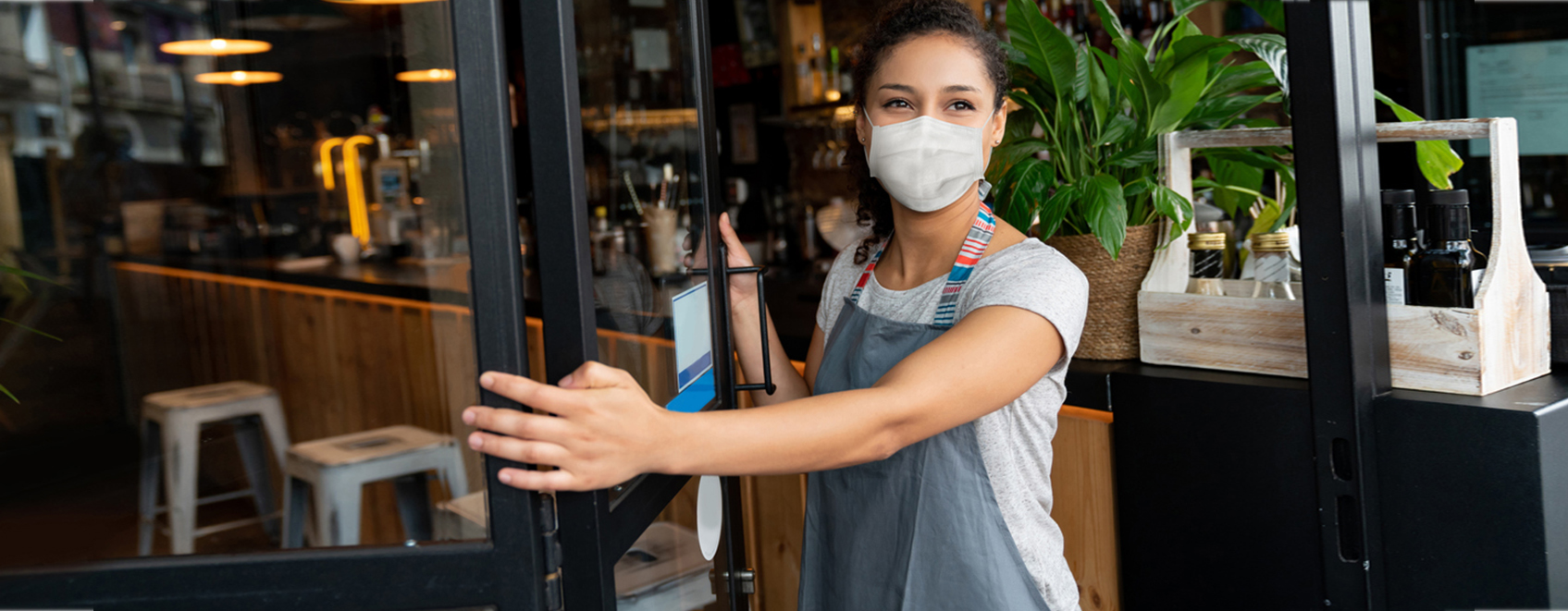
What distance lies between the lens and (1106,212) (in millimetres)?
1439

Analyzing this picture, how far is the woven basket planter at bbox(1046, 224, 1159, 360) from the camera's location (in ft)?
5.07

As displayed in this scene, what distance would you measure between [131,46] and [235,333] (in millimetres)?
1873

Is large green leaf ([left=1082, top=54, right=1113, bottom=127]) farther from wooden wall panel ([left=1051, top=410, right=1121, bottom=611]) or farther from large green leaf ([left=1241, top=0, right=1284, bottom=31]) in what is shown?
wooden wall panel ([left=1051, top=410, right=1121, bottom=611])

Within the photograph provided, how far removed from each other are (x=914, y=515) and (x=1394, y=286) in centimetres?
65

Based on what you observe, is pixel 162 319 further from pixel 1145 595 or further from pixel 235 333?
pixel 1145 595

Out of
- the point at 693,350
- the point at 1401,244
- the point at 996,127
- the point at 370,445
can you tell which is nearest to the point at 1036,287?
the point at 996,127

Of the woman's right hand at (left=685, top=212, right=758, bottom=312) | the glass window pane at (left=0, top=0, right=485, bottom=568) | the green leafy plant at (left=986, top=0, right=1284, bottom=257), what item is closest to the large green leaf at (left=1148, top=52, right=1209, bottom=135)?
the green leafy plant at (left=986, top=0, right=1284, bottom=257)

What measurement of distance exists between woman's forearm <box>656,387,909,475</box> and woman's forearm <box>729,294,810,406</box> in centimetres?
47

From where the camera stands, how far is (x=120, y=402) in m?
4.43

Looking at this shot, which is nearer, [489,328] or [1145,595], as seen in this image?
[489,328]

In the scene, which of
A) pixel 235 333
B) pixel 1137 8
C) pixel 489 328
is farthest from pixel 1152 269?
pixel 235 333

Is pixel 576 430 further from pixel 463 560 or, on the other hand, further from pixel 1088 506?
pixel 1088 506

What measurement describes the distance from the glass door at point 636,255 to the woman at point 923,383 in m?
0.08

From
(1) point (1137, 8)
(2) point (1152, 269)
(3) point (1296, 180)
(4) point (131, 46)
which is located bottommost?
(2) point (1152, 269)
